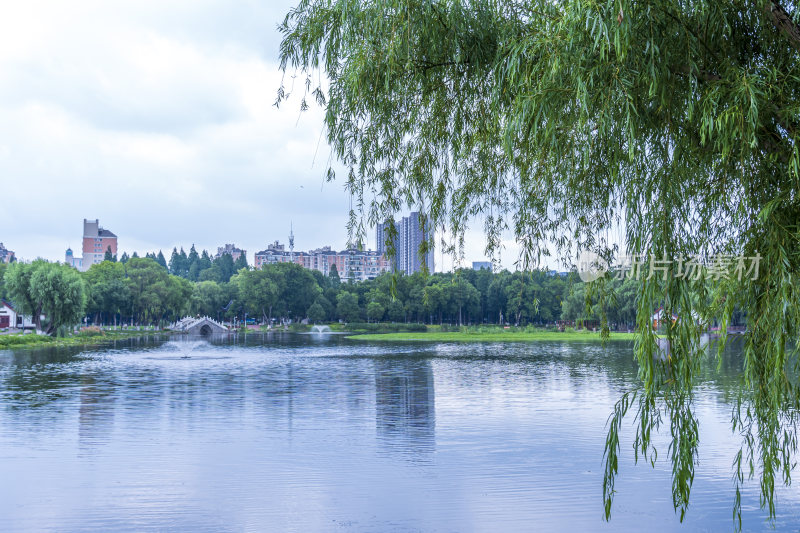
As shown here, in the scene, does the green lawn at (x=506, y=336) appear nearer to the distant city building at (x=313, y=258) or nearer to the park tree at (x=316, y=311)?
the park tree at (x=316, y=311)

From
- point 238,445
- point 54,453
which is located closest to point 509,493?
point 238,445

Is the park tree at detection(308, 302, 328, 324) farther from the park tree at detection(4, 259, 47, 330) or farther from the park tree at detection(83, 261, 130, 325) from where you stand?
the park tree at detection(4, 259, 47, 330)

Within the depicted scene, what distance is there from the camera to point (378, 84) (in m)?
4.83

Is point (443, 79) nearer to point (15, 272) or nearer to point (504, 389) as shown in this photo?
point (504, 389)

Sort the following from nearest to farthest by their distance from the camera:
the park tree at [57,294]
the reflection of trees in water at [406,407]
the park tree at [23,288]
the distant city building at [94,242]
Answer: the reflection of trees in water at [406,407]
the park tree at [57,294]
the park tree at [23,288]
the distant city building at [94,242]

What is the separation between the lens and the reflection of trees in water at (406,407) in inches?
468

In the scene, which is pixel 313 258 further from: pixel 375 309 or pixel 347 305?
pixel 375 309

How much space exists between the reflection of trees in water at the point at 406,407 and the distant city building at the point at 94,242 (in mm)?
127445

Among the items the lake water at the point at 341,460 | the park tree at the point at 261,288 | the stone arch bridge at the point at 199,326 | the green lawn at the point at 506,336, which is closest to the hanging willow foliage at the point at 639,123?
the lake water at the point at 341,460

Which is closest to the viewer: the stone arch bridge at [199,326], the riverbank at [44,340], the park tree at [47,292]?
the riverbank at [44,340]

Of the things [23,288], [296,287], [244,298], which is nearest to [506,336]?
[296,287]

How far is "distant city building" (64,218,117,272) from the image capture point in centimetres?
13788

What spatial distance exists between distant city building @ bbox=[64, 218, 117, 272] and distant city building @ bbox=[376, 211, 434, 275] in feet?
467

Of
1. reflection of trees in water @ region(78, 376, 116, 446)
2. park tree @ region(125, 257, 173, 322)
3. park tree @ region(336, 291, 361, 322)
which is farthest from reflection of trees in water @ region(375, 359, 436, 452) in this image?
park tree @ region(336, 291, 361, 322)
